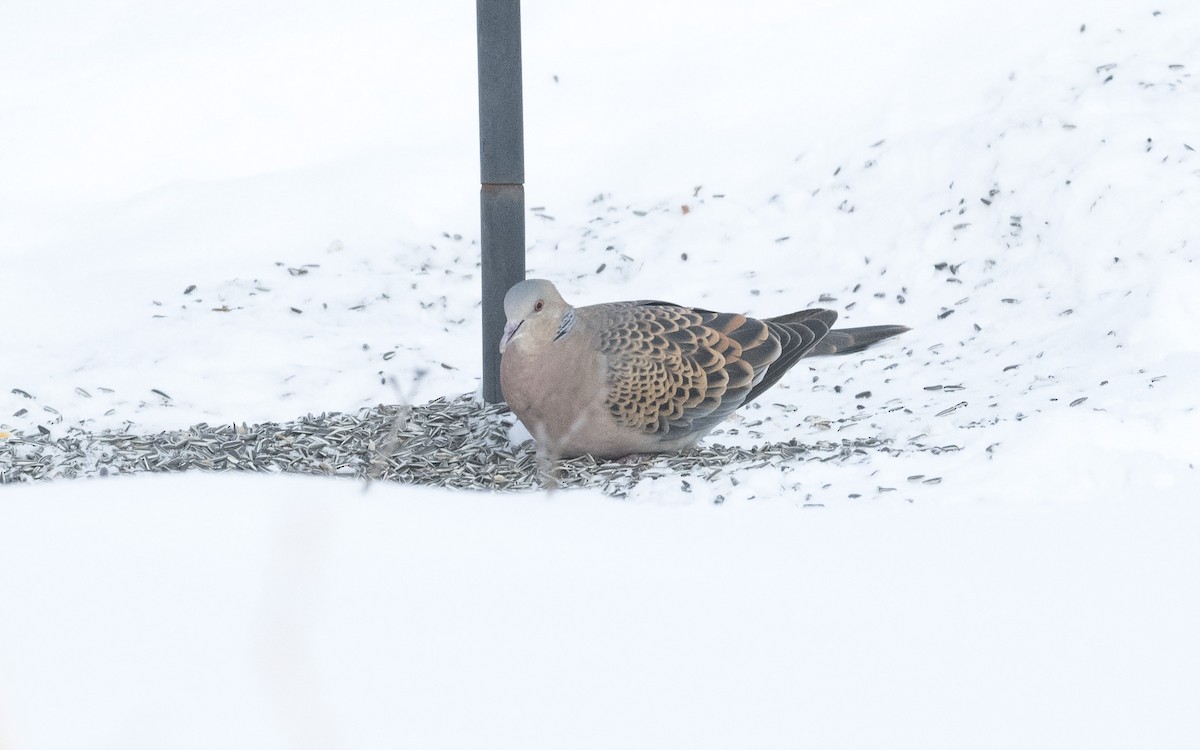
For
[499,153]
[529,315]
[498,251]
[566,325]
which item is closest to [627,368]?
[566,325]

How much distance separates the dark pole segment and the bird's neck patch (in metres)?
0.59

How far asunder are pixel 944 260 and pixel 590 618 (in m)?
4.29

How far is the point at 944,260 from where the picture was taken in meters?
6.52

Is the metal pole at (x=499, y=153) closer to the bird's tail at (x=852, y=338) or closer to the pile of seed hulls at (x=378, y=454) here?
the pile of seed hulls at (x=378, y=454)

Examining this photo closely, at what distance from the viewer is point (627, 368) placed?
4.57 m

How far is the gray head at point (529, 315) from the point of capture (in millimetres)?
4426

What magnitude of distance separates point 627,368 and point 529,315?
40cm

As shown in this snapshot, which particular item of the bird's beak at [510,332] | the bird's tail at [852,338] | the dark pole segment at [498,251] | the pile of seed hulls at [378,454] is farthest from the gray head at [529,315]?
the bird's tail at [852,338]

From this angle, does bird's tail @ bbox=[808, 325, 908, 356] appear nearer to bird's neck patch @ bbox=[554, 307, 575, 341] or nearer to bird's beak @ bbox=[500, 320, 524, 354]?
bird's neck patch @ bbox=[554, 307, 575, 341]

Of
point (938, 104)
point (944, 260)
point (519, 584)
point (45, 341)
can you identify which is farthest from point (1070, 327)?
point (45, 341)

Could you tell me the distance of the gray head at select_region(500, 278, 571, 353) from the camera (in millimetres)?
4426

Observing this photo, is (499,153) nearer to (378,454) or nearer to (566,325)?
(566,325)

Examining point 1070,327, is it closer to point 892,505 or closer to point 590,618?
point 892,505

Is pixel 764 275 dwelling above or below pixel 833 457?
above
